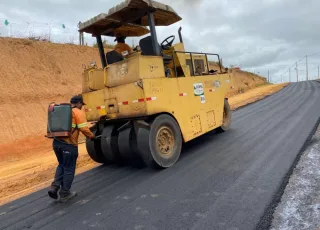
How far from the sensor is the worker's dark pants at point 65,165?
4668 mm

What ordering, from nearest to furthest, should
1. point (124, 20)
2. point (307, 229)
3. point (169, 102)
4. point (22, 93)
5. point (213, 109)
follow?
point (307, 229) → point (169, 102) → point (124, 20) → point (213, 109) → point (22, 93)

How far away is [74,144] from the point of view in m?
4.79

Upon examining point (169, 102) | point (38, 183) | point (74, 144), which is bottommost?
point (38, 183)

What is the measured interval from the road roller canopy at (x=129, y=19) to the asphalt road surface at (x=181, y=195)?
10.5 ft

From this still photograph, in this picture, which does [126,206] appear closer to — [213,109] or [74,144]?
[74,144]

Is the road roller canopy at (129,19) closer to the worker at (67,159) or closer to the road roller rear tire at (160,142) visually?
the road roller rear tire at (160,142)

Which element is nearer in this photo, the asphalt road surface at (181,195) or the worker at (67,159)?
the asphalt road surface at (181,195)

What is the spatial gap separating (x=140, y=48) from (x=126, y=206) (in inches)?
138

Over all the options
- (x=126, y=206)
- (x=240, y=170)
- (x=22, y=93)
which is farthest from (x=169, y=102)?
(x=22, y=93)

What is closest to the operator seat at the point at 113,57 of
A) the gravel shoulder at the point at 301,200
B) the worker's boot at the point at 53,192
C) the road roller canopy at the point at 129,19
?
the road roller canopy at the point at 129,19

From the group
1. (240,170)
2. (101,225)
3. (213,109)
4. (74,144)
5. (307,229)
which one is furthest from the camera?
(213,109)

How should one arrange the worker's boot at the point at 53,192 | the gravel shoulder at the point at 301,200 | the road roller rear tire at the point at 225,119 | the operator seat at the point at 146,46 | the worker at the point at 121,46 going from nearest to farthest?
the gravel shoulder at the point at 301,200
the worker's boot at the point at 53,192
the operator seat at the point at 146,46
the worker at the point at 121,46
the road roller rear tire at the point at 225,119

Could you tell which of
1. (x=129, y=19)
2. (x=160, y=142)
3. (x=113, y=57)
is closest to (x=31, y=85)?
(x=113, y=57)

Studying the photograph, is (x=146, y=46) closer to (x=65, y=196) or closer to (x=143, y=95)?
(x=143, y=95)
